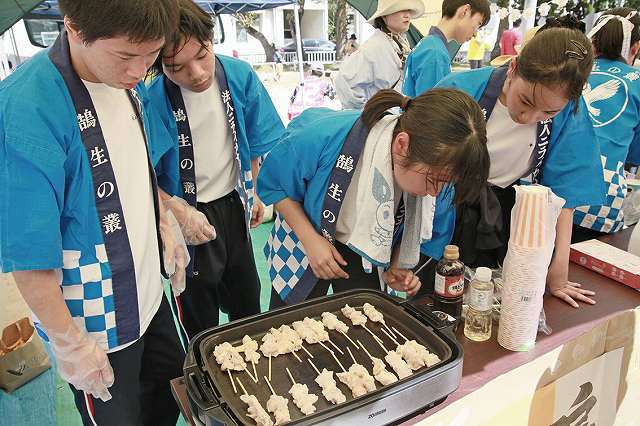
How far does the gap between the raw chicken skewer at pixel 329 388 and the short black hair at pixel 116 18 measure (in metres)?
0.68

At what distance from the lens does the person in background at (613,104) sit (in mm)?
1675

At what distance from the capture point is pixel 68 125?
2.87 ft

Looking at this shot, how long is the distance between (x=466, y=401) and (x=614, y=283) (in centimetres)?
74

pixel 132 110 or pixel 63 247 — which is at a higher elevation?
pixel 132 110

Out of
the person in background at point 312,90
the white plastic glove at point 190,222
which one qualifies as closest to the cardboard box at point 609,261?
the white plastic glove at point 190,222

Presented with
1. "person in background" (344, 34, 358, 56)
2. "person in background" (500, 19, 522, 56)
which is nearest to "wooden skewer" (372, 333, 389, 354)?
"person in background" (344, 34, 358, 56)

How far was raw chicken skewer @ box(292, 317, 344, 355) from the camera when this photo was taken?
3.14 feet

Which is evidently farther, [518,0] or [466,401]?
[518,0]

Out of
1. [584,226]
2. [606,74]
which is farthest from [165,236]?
[606,74]

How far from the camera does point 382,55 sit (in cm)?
280

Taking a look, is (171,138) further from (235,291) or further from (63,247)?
(235,291)

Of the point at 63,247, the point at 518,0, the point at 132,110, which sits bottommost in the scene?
the point at 63,247

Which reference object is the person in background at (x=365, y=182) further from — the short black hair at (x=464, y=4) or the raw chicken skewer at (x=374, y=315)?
the short black hair at (x=464, y=4)

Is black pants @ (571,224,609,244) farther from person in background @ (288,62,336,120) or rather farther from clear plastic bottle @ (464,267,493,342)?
person in background @ (288,62,336,120)
